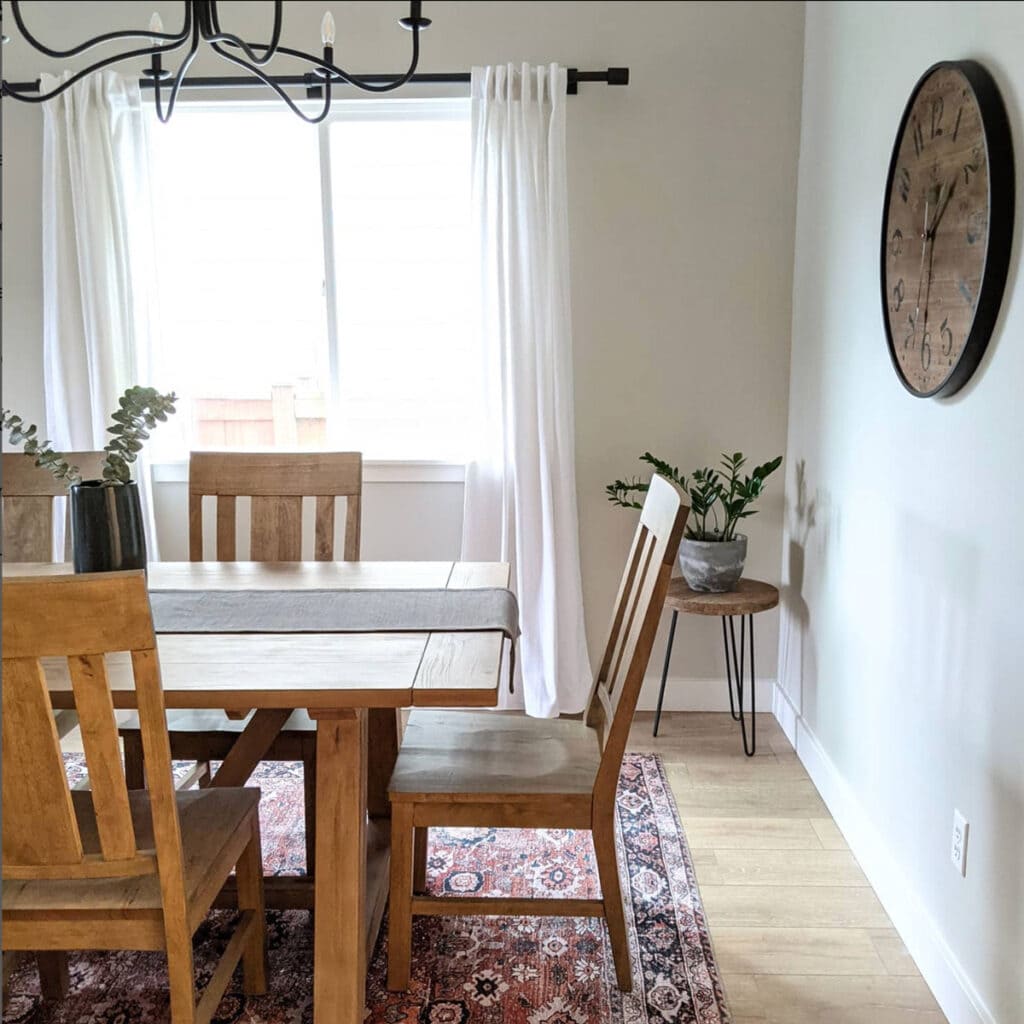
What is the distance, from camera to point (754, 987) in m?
1.93

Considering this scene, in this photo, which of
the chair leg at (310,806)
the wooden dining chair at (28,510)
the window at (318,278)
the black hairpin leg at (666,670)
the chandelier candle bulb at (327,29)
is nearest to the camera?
the chandelier candle bulb at (327,29)

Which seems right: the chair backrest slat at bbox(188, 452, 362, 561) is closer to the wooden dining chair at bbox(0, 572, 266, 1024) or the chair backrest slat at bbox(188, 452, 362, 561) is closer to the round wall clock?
the wooden dining chair at bbox(0, 572, 266, 1024)

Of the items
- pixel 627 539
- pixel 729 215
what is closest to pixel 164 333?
pixel 627 539

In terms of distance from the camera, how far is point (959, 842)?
1835 mm

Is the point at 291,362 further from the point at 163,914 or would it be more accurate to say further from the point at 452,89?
the point at 163,914

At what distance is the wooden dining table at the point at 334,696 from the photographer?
1.53 metres

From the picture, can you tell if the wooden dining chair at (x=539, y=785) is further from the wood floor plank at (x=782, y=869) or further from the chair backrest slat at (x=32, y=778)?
the chair backrest slat at (x=32, y=778)

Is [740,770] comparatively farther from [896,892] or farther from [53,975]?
[53,975]

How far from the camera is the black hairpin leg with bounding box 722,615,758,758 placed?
3.04 m

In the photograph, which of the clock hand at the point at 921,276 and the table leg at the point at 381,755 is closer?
the clock hand at the point at 921,276

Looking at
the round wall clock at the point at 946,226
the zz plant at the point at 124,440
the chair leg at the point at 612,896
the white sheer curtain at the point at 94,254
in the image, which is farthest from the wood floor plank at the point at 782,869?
the white sheer curtain at the point at 94,254

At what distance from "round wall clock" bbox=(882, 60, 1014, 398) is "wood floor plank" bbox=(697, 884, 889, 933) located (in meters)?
1.21

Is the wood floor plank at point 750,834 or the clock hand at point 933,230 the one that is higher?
the clock hand at point 933,230

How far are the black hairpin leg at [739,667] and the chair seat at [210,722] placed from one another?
4.82ft
